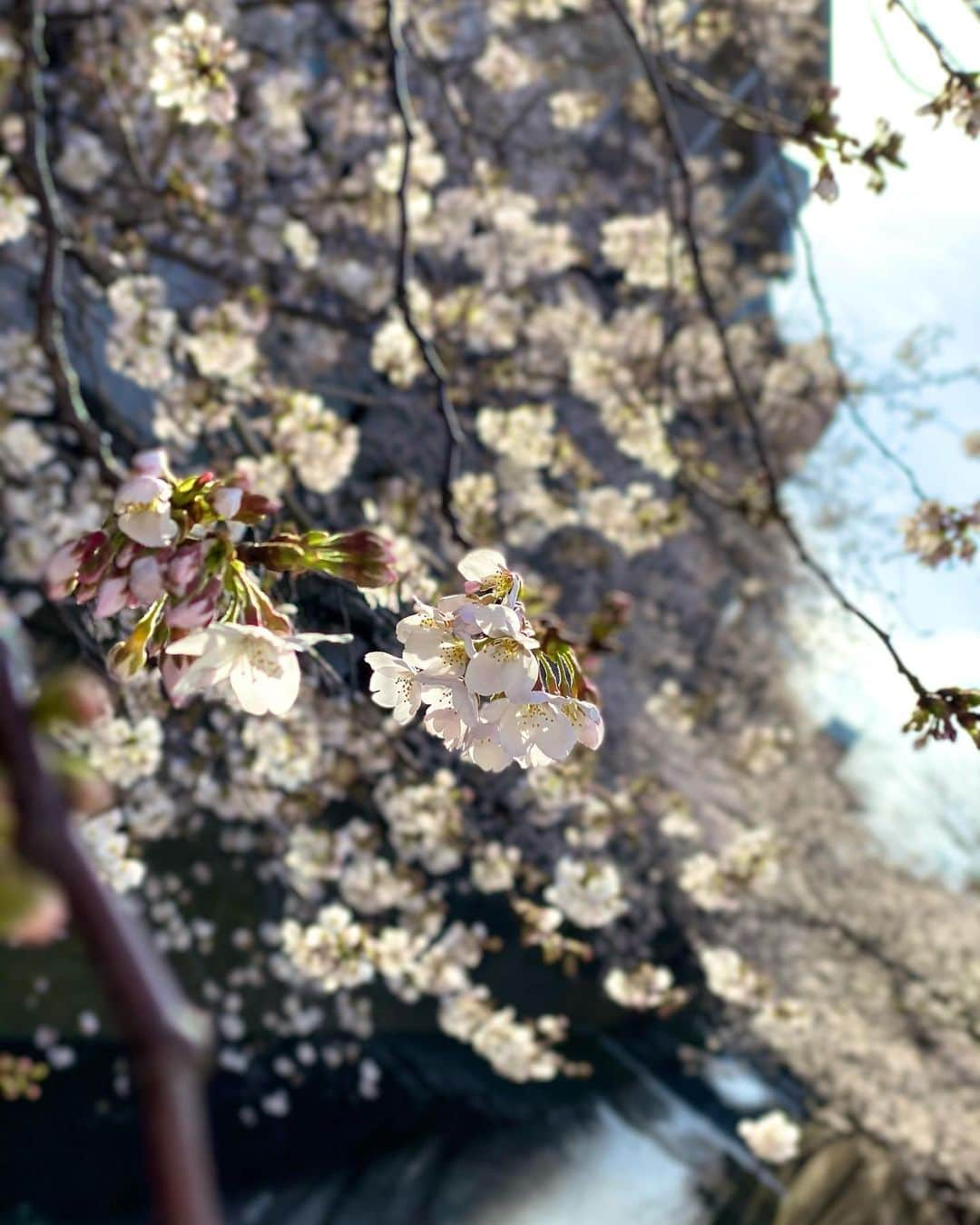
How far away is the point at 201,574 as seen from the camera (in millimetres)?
629

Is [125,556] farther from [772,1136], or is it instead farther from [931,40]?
[772,1136]

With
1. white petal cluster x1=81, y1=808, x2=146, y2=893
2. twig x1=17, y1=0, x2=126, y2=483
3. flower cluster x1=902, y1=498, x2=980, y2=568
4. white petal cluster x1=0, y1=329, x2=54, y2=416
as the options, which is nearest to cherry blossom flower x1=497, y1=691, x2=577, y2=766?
twig x1=17, y1=0, x2=126, y2=483

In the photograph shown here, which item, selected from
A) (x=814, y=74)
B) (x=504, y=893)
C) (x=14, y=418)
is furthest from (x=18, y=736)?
(x=814, y=74)

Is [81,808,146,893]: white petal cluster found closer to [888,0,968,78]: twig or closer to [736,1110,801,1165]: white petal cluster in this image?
[888,0,968,78]: twig

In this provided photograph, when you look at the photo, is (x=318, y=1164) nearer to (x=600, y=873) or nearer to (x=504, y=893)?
(x=504, y=893)

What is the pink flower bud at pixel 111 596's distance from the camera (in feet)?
2.09

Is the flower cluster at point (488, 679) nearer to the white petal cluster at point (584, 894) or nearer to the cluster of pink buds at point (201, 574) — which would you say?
the cluster of pink buds at point (201, 574)

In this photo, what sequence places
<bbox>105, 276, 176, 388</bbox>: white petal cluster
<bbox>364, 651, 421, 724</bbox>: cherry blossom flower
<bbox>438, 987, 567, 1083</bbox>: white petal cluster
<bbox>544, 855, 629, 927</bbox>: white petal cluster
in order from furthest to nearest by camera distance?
<bbox>438, 987, 567, 1083</bbox>: white petal cluster < <bbox>544, 855, 629, 927</bbox>: white petal cluster < <bbox>105, 276, 176, 388</bbox>: white petal cluster < <bbox>364, 651, 421, 724</bbox>: cherry blossom flower

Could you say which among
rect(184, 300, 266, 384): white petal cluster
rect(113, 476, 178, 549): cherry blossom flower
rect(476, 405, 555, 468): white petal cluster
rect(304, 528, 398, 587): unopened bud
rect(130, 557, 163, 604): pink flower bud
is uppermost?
rect(476, 405, 555, 468): white petal cluster

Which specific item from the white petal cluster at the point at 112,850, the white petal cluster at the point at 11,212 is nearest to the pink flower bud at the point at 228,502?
the white petal cluster at the point at 112,850

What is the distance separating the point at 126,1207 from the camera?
10.4 feet

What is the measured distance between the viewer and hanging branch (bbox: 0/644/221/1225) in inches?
6.8

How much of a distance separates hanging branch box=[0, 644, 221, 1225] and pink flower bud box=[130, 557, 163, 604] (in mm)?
433

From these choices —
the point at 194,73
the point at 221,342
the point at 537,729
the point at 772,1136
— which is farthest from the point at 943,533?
the point at 772,1136
